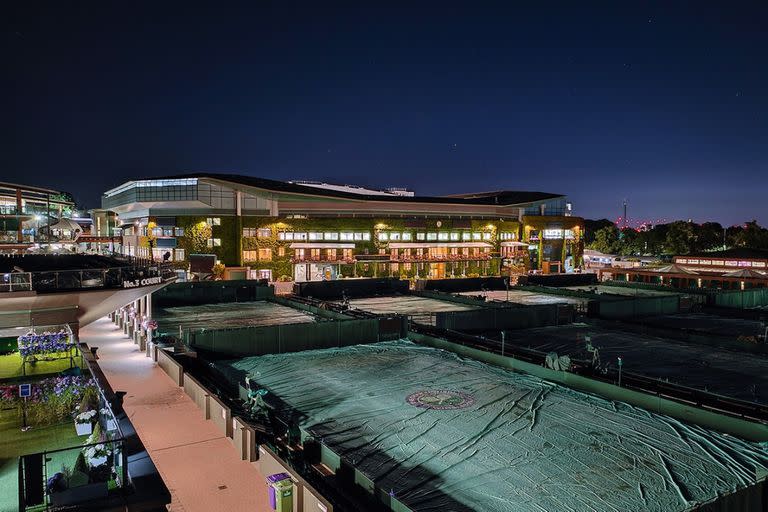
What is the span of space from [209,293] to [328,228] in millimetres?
19849

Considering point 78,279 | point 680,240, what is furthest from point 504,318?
point 680,240

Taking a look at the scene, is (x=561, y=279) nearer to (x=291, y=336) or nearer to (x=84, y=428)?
(x=291, y=336)

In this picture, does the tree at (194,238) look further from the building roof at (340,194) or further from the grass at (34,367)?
the grass at (34,367)

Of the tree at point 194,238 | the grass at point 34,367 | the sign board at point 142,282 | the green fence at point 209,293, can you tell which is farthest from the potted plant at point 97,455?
the tree at point 194,238

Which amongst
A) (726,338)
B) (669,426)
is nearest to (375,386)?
(669,426)

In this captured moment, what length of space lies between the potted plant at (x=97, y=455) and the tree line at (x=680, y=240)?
96.1 metres

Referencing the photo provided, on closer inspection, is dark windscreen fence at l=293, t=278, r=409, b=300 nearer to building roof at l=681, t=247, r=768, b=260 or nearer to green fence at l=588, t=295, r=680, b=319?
green fence at l=588, t=295, r=680, b=319

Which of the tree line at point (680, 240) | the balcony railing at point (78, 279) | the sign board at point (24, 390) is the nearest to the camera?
the sign board at point (24, 390)

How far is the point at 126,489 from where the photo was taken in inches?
270

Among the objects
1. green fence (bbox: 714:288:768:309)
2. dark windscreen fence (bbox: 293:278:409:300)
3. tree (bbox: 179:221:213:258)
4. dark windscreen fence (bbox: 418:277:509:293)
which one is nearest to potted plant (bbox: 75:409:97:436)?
dark windscreen fence (bbox: 293:278:409:300)

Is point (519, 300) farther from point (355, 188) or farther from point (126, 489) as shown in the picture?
point (355, 188)

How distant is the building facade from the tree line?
3573cm

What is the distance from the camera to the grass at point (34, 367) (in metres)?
15.7

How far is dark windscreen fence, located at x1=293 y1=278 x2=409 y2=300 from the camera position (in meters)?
38.7
